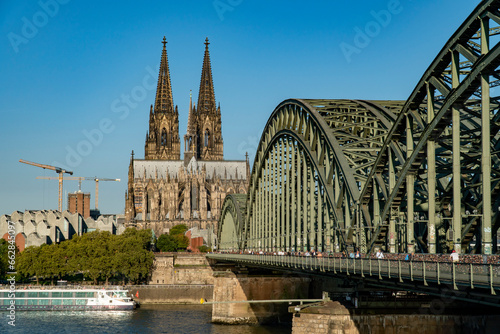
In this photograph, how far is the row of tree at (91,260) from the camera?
443 ft

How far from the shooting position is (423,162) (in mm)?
55500

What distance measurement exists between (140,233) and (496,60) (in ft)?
426

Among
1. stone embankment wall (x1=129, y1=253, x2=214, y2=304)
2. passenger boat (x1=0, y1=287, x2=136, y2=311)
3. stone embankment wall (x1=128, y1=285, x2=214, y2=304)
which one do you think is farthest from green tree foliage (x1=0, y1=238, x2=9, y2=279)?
stone embankment wall (x1=128, y1=285, x2=214, y2=304)

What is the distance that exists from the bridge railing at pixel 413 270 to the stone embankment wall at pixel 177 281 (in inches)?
2905

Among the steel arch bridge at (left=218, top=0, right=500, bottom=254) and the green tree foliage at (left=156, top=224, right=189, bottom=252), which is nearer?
the steel arch bridge at (left=218, top=0, right=500, bottom=254)

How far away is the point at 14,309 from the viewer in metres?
110

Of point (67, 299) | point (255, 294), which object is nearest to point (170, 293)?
point (67, 299)

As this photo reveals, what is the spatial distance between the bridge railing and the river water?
32.6 metres

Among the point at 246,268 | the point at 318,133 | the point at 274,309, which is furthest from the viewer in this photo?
the point at 246,268

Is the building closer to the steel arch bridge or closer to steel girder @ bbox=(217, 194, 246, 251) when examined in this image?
steel girder @ bbox=(217, 194, 246, 251)

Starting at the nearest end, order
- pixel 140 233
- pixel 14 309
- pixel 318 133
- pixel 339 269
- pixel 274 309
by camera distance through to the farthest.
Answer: pixel 339 269
pixel 318 133
pixel 274 309
pixel 14 309
pixel 140 233

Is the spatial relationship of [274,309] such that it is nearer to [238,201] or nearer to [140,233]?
[238,201]

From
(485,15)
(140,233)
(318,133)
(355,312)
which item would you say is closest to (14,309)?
(140,233)

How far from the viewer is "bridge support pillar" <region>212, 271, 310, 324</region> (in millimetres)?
92875
